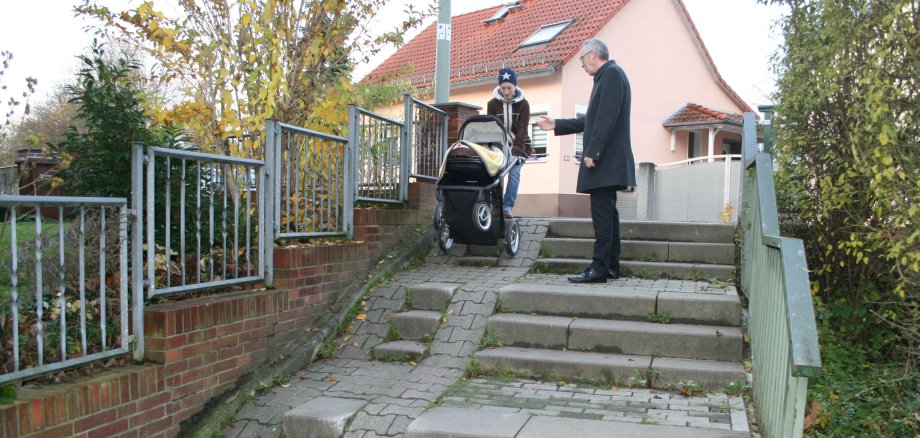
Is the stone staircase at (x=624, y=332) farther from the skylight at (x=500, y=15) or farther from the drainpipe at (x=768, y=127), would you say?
the skylight at (x=500, y=15)

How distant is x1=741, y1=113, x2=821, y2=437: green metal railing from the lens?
8.36 feet

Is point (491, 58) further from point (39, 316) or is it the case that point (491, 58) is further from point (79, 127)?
point (39, 316)

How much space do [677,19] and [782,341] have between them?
65.0 ft

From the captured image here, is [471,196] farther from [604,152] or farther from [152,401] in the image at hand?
[152,401]

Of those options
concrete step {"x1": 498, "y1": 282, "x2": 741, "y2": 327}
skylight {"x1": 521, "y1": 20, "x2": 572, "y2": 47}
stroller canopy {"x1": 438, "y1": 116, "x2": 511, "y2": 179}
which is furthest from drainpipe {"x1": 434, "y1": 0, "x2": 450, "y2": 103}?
skylight {"x1": 521, "y1": 20, "x2": 572, "y2": 47}

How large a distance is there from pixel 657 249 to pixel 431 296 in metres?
2.32

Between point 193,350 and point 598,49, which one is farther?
point 598,49

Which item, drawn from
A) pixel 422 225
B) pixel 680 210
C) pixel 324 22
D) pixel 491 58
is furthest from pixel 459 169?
pixel 491 58

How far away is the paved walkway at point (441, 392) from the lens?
4047mm

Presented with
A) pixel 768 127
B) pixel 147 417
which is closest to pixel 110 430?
pixel 147 417

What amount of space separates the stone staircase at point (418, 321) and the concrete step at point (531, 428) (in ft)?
3.92

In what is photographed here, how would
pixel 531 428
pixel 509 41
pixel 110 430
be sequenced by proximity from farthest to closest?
pixel 509 41
pixel 531 428
pixel 110 430

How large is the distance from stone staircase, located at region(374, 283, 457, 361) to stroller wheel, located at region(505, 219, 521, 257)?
116 centimetres

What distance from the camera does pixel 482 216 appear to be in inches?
260
